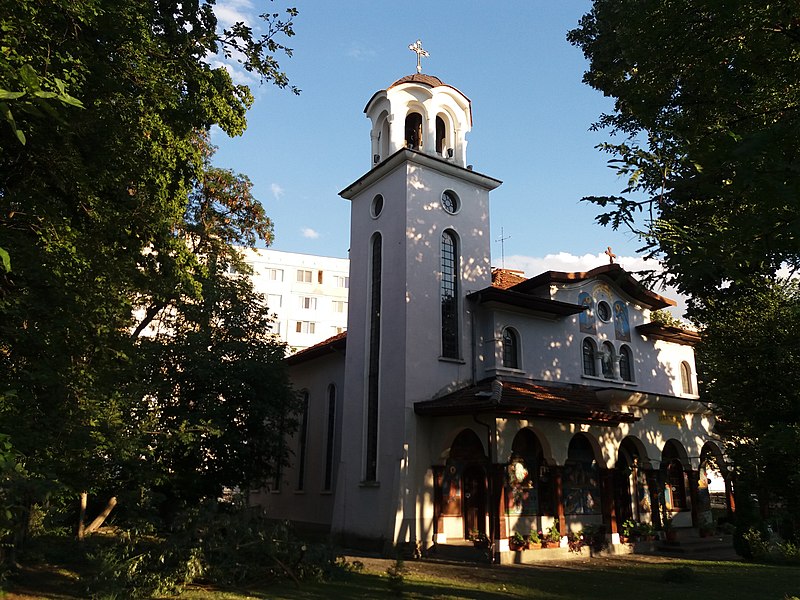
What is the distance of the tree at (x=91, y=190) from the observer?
26.0 ft

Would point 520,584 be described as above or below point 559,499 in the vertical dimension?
below

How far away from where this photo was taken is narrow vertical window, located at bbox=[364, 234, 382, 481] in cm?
1758

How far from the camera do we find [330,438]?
72.8 ft

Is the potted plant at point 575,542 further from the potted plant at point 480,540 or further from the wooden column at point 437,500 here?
the wooden column at point 437,500

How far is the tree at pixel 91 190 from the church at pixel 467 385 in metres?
8.67

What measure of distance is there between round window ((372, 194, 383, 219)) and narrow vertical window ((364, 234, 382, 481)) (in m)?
0.71

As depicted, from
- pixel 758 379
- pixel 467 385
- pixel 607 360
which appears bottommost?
pixel 758 379

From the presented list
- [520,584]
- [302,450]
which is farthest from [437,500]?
[302,450]

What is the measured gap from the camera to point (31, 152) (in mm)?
8422

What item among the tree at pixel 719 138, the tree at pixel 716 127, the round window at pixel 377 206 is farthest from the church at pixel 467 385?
the tree at pixel 716 127

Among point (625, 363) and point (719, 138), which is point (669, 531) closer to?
point (625, 363)

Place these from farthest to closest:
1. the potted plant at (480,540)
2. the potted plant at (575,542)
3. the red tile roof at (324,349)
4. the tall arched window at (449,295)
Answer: the red tile roof at (324,349)
the tall arched window at (449,295)
the potted plant at (575,542)
the potted plant at (480,540)

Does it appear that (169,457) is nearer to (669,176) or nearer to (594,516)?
(594,516)

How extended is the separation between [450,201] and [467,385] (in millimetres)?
5940
